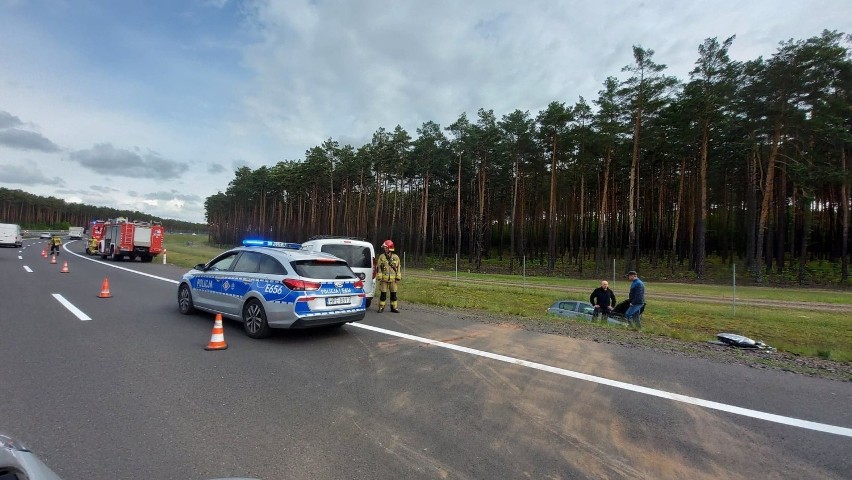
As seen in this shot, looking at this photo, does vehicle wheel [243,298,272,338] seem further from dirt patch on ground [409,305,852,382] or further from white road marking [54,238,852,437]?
dirt patch on ground [409,305,852,382]

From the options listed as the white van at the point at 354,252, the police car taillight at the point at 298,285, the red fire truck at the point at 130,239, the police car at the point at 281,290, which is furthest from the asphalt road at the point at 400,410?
the red fire truck at the point at 130,239

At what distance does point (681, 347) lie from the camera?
7.18 metres

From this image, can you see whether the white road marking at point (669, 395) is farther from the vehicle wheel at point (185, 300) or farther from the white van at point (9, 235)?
the white van at point (9, 235)

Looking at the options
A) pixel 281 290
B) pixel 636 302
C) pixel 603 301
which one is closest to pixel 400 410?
pixel 281 290

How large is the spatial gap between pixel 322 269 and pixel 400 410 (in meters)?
3.71

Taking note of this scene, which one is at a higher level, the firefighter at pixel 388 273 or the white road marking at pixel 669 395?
the firefighter at pixel 388 273

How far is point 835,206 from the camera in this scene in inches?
1496

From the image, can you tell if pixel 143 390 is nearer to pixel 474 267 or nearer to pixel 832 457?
pixel 832 457

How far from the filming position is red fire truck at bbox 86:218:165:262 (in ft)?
88.6

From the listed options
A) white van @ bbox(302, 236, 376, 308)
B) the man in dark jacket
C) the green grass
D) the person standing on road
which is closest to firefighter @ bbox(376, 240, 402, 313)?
white van @ bbox(302, 236, 376, 308)

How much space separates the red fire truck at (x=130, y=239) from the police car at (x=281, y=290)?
2410 cm

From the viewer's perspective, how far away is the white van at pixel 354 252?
9980 mm

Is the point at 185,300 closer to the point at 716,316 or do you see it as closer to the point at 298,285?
the point at 298,285

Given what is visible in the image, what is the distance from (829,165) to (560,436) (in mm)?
35176
